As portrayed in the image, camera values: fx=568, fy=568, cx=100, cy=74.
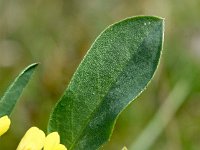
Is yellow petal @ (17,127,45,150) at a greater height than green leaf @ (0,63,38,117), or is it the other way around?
green leaf @ (0,63,38,117)

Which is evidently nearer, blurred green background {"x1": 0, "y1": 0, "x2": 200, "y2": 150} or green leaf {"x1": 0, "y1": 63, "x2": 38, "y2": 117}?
green leaf {"x1": 0, "y1": 63, "x2": 38, "y2": 117}

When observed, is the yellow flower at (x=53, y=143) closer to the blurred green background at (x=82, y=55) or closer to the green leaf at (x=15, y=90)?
the green leaf at (x=15, y=90)

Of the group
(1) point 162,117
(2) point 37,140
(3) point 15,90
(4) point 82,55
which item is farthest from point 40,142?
(4) point 82,55

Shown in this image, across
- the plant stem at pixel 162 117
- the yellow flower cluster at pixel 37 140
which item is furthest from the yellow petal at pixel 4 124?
the plant stem at pixel 162 117

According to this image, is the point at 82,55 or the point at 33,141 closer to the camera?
the point at 33,141

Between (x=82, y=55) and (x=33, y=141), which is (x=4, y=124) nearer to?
(x=33, y=141)

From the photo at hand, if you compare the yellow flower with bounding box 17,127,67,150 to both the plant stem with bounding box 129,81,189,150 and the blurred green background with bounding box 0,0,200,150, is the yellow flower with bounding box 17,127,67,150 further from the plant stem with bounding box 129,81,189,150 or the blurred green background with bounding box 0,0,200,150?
the blurred green background with bounding box 0,0,200,150

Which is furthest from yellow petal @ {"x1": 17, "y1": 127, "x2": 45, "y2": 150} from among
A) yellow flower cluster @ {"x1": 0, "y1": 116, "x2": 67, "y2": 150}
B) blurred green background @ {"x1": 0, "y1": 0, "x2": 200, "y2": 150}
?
blurred green background @ {"x1": 0, "y1": 0, "x2": 200, "y2": 150}

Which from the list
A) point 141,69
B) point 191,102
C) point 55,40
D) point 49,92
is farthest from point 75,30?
point 141,69
